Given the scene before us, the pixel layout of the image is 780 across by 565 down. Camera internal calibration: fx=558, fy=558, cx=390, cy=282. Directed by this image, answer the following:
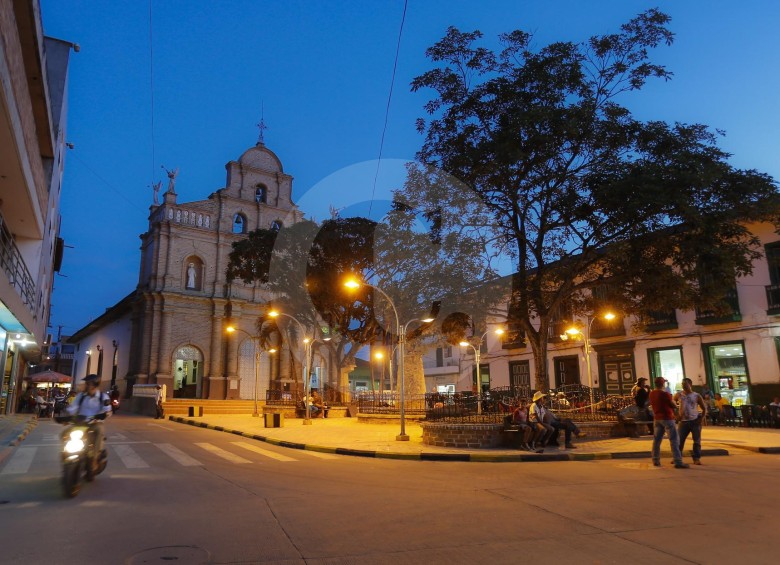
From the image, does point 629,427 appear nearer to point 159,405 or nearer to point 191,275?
point 159,405

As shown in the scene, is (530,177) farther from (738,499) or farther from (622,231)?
(738,499)

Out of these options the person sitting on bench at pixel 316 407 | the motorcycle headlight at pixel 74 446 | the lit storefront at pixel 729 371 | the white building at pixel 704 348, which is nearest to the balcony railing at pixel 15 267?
the motorcycle headlight at pixel 74 446

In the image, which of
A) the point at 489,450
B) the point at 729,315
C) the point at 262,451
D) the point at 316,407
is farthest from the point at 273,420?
the point at 729,315

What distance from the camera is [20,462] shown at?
11.3m

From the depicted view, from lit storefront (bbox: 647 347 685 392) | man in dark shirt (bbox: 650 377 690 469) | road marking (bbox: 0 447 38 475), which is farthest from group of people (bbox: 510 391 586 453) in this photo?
lit storefront (bbox: 647 347 685 392)

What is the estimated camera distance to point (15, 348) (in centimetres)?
2627

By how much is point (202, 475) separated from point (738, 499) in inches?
320

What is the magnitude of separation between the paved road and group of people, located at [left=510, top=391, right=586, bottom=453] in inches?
97.2

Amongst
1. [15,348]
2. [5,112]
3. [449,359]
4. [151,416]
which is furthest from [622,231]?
[449,359]

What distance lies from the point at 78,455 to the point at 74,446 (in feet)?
0.93

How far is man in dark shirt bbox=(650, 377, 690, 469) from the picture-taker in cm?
1067

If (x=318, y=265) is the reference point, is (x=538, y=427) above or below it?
below

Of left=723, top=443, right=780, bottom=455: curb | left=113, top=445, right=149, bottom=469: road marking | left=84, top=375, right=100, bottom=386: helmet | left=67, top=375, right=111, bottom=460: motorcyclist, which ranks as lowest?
left=723, top=443, right=780, bottom=455: curb

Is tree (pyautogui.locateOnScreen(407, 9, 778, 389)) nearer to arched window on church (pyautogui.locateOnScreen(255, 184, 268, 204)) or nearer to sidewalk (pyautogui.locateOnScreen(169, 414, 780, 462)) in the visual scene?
sidewalk (pyautogui.locateOnScreen(169, 414, 780, 462))
